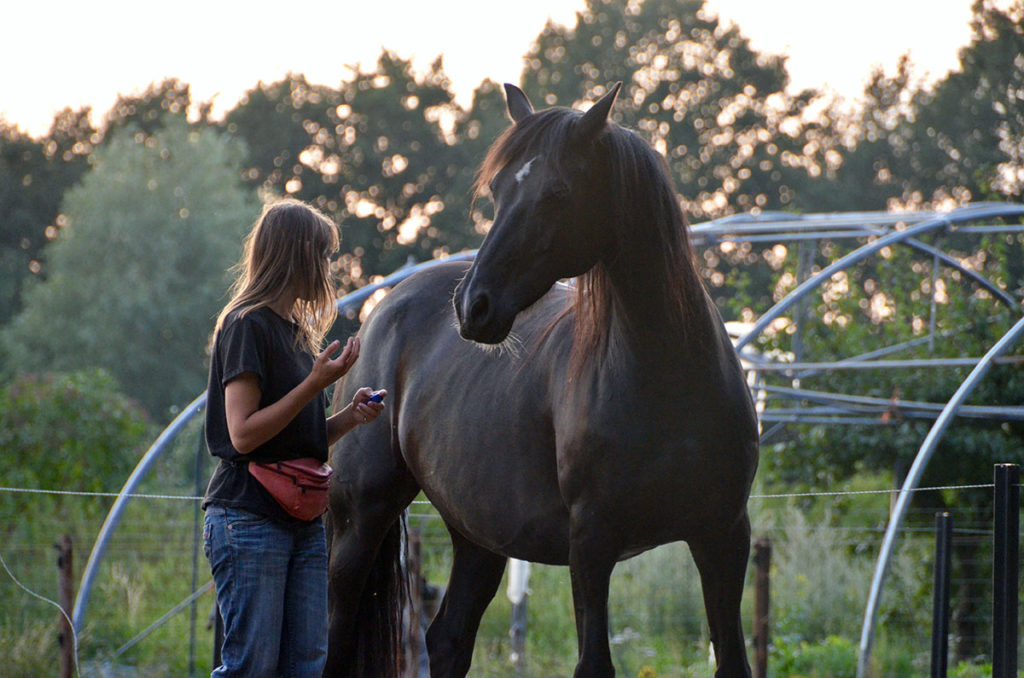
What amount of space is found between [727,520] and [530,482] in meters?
0.68

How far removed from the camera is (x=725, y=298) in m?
28.5

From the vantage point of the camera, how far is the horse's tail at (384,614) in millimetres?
4301

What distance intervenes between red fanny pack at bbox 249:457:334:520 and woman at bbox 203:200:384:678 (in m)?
0.03

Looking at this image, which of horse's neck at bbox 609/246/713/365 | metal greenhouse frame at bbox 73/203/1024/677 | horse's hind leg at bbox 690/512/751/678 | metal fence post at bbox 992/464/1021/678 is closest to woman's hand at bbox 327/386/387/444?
horse's neck at bbox 609/246/713/365

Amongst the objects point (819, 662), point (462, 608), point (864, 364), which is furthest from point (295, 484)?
point (819, 662)

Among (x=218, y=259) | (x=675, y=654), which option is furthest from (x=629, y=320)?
(x=218, y=259)

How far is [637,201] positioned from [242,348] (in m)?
1.14

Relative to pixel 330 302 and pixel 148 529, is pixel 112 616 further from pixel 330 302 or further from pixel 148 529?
pixel 330 302

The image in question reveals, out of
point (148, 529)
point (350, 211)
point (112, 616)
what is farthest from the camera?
point (350, 211)

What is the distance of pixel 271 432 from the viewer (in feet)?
9.31

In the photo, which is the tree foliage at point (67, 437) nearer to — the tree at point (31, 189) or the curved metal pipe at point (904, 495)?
the curved metal pipe at point (904, 495)

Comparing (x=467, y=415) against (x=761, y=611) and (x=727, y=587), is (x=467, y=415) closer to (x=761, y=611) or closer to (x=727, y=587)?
(x=727, y=587)

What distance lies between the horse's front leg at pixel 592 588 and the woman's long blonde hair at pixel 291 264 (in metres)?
0.94

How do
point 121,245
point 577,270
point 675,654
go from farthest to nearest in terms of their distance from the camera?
1. point 121,245
2. point 675,654
3. point 577,270
